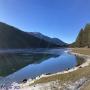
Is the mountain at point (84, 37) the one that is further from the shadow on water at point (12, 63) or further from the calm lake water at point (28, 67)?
the calm lake water at point (28, 67)

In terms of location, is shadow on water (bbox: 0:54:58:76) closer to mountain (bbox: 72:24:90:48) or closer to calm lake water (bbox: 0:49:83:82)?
calm lake water (bbox: 0:49:83:82)

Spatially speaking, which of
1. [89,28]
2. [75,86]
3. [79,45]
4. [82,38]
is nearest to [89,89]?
[75,86]

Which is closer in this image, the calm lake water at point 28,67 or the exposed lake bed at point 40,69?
the exposed lake bed at point 40,69

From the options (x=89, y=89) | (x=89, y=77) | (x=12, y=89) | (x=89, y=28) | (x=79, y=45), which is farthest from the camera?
(x=79, y=45)

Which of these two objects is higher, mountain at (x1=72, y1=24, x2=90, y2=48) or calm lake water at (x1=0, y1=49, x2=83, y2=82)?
mountain at (x1=72, y1=24, x2=90, y2=48)

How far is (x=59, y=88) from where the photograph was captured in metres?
21.7

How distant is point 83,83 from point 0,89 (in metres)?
8.34

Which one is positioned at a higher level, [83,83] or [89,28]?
[89,28]

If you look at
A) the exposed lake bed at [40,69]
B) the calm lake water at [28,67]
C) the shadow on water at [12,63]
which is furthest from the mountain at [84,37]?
the exposed lake bed at [40,69]

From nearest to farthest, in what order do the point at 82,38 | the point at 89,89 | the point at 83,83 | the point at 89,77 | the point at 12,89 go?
the point at 89,89, the point at 12,89, the point at 83,83, the point at 89,77, the point at 82,38

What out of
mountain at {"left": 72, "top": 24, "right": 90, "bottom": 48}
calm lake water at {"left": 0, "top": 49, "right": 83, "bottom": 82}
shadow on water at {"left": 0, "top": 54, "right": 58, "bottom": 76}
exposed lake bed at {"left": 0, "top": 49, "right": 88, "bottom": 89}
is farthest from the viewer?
mountain at {"left": 72, "top": 24, "right": 90, "bottom": 48}

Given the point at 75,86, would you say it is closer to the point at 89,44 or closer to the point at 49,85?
the point at 49,85

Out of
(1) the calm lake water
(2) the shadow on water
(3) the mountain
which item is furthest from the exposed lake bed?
(3) the mountain

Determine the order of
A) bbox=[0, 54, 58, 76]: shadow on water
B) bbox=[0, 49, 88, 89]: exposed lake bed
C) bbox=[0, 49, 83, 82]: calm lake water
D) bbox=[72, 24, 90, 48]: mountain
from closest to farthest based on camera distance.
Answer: bbox=[0, 49, 88, 89]: exposed lake bed < bbox=[0, 49, 83, 82]: calm lake water < bbox=[0, 54, 58, 76]: shadow on water < bbox=[72, 24, 90, 48]: mountain
